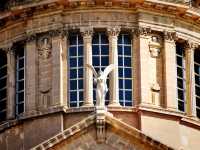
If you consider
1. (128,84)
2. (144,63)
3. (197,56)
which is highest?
(197,56)

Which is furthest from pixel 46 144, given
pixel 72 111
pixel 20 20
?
pixel 20 20

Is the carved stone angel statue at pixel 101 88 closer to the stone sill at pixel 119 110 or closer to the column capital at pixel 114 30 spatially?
the stone sill at pixel 119 110

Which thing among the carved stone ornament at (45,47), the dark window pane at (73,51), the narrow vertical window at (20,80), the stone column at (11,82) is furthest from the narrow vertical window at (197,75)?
the stone column at (11,82)

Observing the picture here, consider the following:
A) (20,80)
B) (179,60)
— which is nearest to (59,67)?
(20,80)

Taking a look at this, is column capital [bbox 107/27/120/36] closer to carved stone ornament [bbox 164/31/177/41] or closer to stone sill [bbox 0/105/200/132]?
carved stone ornament [bbox 164/31/177/41]

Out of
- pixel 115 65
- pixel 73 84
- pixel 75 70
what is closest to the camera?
pixel 115 65

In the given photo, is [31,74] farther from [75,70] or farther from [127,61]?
[127,61]

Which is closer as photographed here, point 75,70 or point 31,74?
point 75,70

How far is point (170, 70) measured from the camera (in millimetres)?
69125

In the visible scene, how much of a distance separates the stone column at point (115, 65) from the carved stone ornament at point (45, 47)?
8.30ft

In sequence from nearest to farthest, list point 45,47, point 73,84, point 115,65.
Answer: point 115,65 → point 73,84 → point 45,47

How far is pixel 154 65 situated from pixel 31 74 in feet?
16.7

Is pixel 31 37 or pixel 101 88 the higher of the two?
pixel 31 37

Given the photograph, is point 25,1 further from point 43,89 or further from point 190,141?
point 190,141
